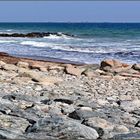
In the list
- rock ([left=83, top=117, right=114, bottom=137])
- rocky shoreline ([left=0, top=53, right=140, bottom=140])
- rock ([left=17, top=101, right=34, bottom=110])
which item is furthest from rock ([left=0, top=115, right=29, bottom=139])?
rock ([left=17, top=101, right=34, bottom=110])

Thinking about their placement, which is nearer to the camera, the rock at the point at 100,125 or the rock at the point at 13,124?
the rock at the point at 13,124

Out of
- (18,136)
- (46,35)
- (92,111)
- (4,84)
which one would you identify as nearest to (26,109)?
(92,111)

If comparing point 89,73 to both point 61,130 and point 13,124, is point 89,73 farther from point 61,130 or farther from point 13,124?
point 61,130

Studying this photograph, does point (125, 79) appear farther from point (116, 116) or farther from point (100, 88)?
point (116, 116)

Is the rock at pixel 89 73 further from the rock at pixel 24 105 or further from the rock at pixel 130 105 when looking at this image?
the rock at pixel 24 105

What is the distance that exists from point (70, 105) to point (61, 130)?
8.46 feet

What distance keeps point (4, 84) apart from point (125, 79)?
→ 13.3 feet

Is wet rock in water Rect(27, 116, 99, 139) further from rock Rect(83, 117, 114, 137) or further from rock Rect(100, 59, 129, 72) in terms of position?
rock Rect(100, 59, 129, 72)

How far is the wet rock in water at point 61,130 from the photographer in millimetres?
6441

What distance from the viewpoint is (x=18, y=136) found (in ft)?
20.3

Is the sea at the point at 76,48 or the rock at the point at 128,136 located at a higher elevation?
the rock at the point at 128,136

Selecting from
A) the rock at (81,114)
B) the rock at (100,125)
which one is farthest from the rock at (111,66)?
the rock at (100,125)

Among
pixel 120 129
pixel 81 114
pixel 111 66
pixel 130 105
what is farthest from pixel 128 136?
pixel 111 66

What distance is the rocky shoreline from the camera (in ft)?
21.9
